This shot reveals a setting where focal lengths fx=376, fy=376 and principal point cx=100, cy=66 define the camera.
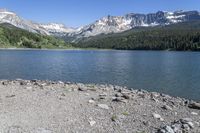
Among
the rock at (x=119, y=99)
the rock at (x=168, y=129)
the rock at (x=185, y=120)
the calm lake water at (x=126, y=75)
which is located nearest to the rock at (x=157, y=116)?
the rock at (x=185, y=120)

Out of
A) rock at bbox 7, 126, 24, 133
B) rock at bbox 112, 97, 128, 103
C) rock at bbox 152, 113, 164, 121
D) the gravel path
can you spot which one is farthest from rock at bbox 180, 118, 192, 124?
rock at bbox 7, 126, 24, 133

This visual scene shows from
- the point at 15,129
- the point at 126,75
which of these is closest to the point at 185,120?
the point at 15,129

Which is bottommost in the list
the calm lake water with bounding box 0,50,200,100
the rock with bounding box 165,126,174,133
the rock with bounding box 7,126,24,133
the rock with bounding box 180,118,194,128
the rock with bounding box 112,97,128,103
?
the calm lake water with bounding box 0,50,200,100

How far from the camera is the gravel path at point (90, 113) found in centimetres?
2092

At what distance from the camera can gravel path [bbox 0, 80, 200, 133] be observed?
20.9 meters

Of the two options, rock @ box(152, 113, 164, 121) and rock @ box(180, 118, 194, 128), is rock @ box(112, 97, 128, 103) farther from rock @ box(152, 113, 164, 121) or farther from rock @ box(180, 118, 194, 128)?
rock @ box(180, 118, 194, 128)

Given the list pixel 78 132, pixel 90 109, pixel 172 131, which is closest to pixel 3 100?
pixel 90 109

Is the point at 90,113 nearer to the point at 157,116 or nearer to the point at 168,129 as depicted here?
the point at 157,116

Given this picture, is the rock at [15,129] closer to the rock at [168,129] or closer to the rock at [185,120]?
the rock at [168,129]

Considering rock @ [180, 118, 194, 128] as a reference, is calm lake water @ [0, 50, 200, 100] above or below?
below

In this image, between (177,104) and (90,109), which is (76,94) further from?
(177,104)

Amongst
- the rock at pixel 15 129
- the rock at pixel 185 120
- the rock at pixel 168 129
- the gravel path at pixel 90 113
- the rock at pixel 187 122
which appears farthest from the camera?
the rock at pixel 185 120

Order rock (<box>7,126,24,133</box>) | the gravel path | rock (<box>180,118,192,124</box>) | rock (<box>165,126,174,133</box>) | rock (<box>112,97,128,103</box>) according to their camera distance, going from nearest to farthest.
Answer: rock (<box>7,126,24,133</box>) → rock (<box>165,126,174,133</box>) → the gravel path → rock (<box>180,118,192,124</box>) → rock (<box>112,97,128,103</box>)

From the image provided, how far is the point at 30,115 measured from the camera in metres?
22.9
